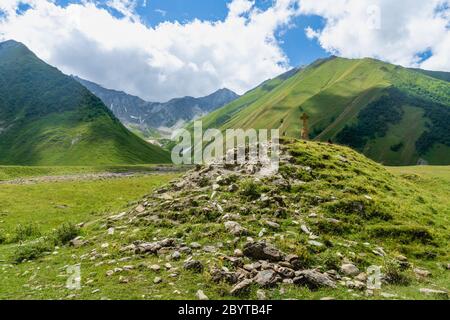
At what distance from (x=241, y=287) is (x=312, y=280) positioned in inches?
117

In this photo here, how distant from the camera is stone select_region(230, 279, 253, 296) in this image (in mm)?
13305

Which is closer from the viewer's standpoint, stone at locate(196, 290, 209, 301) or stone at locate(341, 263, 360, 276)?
stone at locate(196, 290, 209, 301)

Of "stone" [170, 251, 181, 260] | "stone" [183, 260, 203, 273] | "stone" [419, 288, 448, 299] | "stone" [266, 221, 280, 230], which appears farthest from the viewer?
"stone" [266, 221, 280, 230]

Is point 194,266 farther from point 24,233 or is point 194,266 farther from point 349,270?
point 24,233

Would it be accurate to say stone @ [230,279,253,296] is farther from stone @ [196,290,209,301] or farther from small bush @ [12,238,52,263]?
small bush @ [12,238,52,263]

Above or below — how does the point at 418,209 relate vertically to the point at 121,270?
above

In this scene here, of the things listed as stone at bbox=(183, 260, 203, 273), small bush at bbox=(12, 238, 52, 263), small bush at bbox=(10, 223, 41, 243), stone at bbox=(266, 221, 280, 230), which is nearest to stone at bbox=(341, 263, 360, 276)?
stone at bbox=(266, 221, 280, 230)

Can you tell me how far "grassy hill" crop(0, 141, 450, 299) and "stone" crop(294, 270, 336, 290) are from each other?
6 cm

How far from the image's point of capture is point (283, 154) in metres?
28.8

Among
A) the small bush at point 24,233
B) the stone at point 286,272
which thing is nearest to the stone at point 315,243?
the stone at point 286,272

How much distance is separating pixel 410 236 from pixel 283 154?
456 inches

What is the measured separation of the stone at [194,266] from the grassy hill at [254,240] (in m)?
0.05
